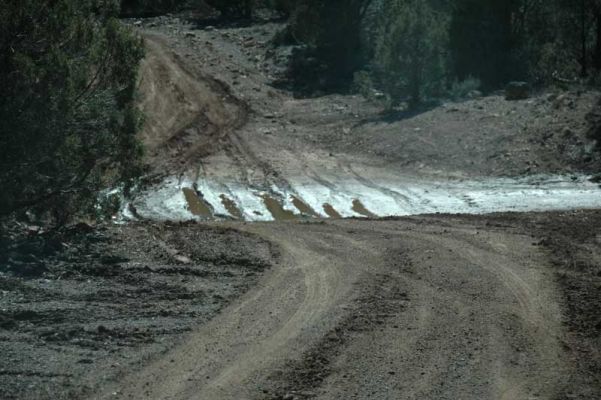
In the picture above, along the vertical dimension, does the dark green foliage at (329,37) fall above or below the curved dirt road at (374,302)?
above

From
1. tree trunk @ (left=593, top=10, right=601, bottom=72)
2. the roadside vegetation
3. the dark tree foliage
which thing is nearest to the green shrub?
the roadside vegetation

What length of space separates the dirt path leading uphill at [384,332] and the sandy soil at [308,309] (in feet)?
0.08

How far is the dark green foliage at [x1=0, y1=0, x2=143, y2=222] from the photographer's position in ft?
43.4

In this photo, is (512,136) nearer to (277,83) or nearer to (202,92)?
(202,92)

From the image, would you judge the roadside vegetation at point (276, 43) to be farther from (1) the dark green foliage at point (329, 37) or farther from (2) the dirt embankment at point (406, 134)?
(2) the dirt embankment at point (406, 134)

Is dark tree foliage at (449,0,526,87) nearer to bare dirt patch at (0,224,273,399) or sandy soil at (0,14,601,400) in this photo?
sandy soil at (0,14,601,400)

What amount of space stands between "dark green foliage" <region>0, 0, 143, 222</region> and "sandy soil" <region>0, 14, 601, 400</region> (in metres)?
0.76

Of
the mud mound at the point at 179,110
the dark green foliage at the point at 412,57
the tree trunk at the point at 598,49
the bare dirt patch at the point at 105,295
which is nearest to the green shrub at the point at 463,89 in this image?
the dark green foliage at the point at 412,57

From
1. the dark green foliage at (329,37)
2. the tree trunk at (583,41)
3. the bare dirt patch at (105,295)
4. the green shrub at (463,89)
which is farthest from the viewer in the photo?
the dark green foliage at (329,37)

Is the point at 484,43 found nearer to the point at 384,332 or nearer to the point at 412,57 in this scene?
the point at 412,57

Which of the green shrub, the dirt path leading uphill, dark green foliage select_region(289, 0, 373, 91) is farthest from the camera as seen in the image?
dark green foliage select_region(289, 0, 373, 91)

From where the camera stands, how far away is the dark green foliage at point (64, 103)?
1324 centimetres

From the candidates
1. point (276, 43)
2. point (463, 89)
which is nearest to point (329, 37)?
point (276, 43)

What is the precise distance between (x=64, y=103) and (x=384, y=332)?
18.7 feet
